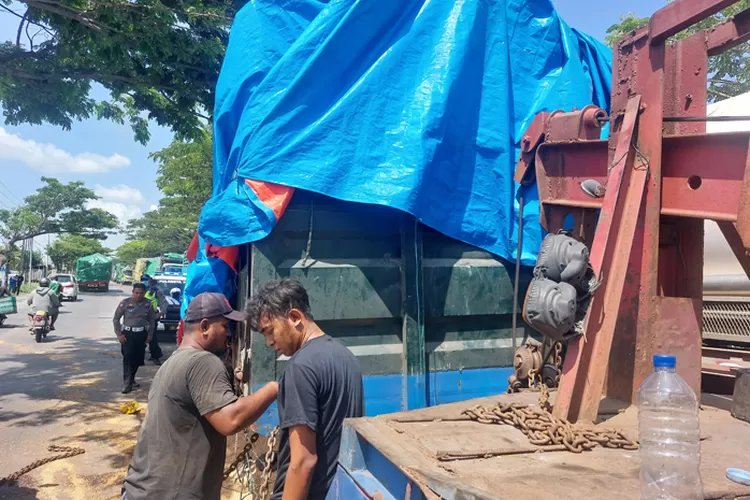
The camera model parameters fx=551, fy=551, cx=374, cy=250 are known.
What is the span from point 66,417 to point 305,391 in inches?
226

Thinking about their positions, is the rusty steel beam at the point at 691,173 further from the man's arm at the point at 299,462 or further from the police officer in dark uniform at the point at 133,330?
the police officer in dark uniform at the point at 133,330

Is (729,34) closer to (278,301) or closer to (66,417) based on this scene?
(278,301)

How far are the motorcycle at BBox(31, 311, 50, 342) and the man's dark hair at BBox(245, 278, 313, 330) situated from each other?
12770 millimetres

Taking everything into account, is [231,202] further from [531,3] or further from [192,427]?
[531,3]

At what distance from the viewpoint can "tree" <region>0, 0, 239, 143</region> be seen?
5.88 m

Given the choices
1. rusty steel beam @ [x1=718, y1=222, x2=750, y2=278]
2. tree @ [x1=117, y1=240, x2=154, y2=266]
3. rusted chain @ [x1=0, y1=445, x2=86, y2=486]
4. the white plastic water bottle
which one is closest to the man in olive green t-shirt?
the white plastic water bottle

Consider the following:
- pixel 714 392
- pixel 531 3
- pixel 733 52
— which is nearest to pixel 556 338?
pixel 714 392

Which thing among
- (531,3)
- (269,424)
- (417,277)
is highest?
(531,3)

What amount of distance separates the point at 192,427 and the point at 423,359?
1.53 m

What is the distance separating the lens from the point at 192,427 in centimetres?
246

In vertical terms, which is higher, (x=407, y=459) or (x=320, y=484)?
(x=407, y=459)

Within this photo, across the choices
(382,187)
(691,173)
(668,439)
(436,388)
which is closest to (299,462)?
(668,439)

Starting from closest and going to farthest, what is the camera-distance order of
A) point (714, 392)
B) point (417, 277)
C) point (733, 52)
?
1. point (714, 392)
2. point (417, 277)
3. point (733, 52)

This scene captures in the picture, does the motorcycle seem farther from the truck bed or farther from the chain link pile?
the truck bed
